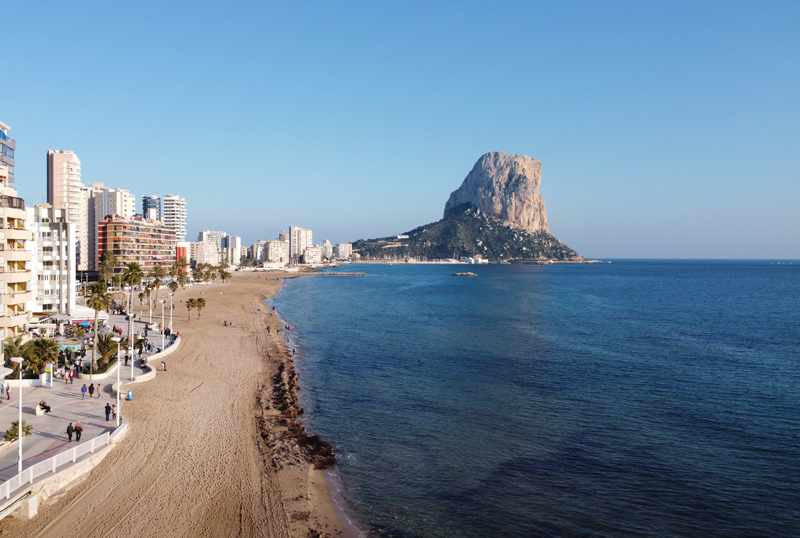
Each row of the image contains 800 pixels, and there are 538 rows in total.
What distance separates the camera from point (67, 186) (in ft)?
350

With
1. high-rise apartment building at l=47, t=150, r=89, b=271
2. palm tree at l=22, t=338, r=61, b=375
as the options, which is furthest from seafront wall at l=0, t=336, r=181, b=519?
high-rise apartment building at l=47, t=150, r=89, b=271

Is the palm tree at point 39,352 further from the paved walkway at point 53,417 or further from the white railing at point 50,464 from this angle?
the white railing at point 50,464

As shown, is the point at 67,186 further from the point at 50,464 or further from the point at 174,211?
the point at 50,464

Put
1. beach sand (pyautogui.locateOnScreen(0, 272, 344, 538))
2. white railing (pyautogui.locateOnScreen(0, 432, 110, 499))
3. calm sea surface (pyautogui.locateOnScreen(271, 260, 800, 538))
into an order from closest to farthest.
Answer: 1. white railing (pyautogui.locateOnScreen(0, 432, 110, 499))
2. beach sand (pyautogui.locateOnScreen(0, 272, 344, 538))
3. calm sea surface (pyautogui.locateOnScreen(271, 260, 800, 538))

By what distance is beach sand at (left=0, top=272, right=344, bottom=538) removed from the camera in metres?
15.5

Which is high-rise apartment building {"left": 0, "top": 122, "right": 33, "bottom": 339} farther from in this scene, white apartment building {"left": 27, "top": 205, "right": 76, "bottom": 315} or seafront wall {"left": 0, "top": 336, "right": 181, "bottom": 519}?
white apartment building {"left": 27, "top": 205, "right": 76, "bottom": 315}

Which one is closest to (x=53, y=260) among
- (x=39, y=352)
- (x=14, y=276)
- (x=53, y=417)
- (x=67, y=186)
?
(x=14, y=276)

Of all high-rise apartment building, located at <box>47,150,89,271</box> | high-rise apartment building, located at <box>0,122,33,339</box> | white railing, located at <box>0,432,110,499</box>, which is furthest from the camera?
high-rise apartment building, located at <box>47,150,89,271</box>

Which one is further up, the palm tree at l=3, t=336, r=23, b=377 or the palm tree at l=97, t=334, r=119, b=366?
the palm tree at l=3, t=336, r=23, b=377

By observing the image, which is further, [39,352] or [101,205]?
[101,205]

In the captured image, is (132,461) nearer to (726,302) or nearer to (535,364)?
(535,364)

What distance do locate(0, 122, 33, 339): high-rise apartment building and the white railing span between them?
34.2ft

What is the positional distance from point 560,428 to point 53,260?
151 feet

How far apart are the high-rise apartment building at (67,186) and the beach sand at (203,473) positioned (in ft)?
300
